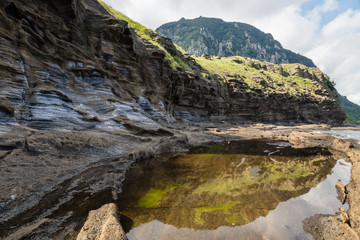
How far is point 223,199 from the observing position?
6.84 meters

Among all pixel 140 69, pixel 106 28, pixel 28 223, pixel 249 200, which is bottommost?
pixel 28 223

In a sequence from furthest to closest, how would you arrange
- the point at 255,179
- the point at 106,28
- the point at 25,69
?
the point at 106,28 → the point at 25,69 → the point at 255,179

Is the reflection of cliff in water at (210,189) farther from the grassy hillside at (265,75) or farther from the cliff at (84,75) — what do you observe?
the grassy hillside at (265,75)

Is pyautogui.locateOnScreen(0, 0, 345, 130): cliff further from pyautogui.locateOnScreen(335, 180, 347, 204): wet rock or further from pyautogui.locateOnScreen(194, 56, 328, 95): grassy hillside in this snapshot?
pyautogui.locateOnScreen(194, 56, 328, 95): grassy hillside

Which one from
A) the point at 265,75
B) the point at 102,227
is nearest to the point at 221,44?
the point at 265,75

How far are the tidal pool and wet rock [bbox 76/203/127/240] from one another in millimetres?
643

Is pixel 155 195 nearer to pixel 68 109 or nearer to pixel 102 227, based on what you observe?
pixel 102 227

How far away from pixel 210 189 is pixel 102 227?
491 cm

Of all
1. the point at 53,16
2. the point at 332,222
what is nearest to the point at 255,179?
the point at 332,222

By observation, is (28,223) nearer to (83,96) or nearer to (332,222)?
(332,222)

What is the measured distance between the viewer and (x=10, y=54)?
43.8 ft

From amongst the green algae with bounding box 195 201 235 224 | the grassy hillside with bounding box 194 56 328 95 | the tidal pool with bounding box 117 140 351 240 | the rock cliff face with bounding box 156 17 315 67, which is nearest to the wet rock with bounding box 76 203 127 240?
the tidal pool with bounding box 117 140 351 240

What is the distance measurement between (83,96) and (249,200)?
18.0 metres

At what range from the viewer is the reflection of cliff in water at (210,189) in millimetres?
5645
